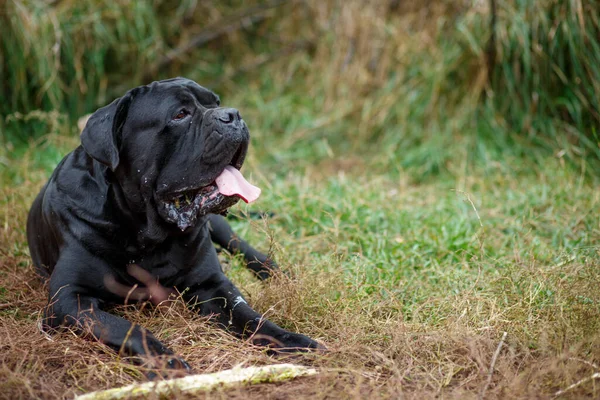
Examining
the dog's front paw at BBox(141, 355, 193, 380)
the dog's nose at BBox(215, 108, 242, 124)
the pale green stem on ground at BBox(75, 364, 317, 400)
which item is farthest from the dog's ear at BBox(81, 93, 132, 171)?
the pale green stem on ground at BBox(75, 364, 317, 400)

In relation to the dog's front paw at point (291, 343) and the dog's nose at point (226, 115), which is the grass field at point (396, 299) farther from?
the dog's nose at point (226, 115)

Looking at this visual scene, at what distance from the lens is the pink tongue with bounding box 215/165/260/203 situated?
8.84 ft

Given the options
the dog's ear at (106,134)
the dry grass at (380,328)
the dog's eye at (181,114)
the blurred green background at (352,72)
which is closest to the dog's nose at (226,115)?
the dog's eye at (181,114)

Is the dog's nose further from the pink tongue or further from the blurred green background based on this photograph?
the blurred green background

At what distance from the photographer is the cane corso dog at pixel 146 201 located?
8.71 feet

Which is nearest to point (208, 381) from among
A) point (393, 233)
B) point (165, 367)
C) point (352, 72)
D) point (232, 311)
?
point (165, 367)

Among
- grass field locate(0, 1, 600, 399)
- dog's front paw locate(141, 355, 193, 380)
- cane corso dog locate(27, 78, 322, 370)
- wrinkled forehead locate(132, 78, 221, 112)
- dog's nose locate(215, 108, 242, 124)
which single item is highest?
wrinkled forehead locate(132, 78, 221, 112)

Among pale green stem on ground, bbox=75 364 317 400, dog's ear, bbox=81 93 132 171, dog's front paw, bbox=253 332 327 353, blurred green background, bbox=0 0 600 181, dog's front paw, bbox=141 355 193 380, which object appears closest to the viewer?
pale green stem on ground, bbox=75 364 317 400

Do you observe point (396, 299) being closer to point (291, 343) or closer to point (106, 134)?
point (291, 343)

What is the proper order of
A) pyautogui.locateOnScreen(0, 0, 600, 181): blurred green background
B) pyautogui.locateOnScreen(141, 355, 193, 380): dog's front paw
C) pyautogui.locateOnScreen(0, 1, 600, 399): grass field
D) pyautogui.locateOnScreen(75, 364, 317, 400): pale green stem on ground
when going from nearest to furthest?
pyautogui.locateOnScreen(75, 364, 317, 400): pale green stem on ground → pyautogui.locateOnScreen(141, 355, 193, 380): dog's front paw → pyautogui.locateOnScreen(0, 1, 600, 399): grass field → pyautogui.locateOnScreen(0, 0, 600, 181): blurred green background

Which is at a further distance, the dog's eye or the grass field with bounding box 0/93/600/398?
the dog's eye

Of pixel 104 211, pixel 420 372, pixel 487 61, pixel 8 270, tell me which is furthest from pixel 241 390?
pixel 487 61

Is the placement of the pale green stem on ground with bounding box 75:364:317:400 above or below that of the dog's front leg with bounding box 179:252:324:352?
above

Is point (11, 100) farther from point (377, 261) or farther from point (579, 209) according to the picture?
point (579, 209)
